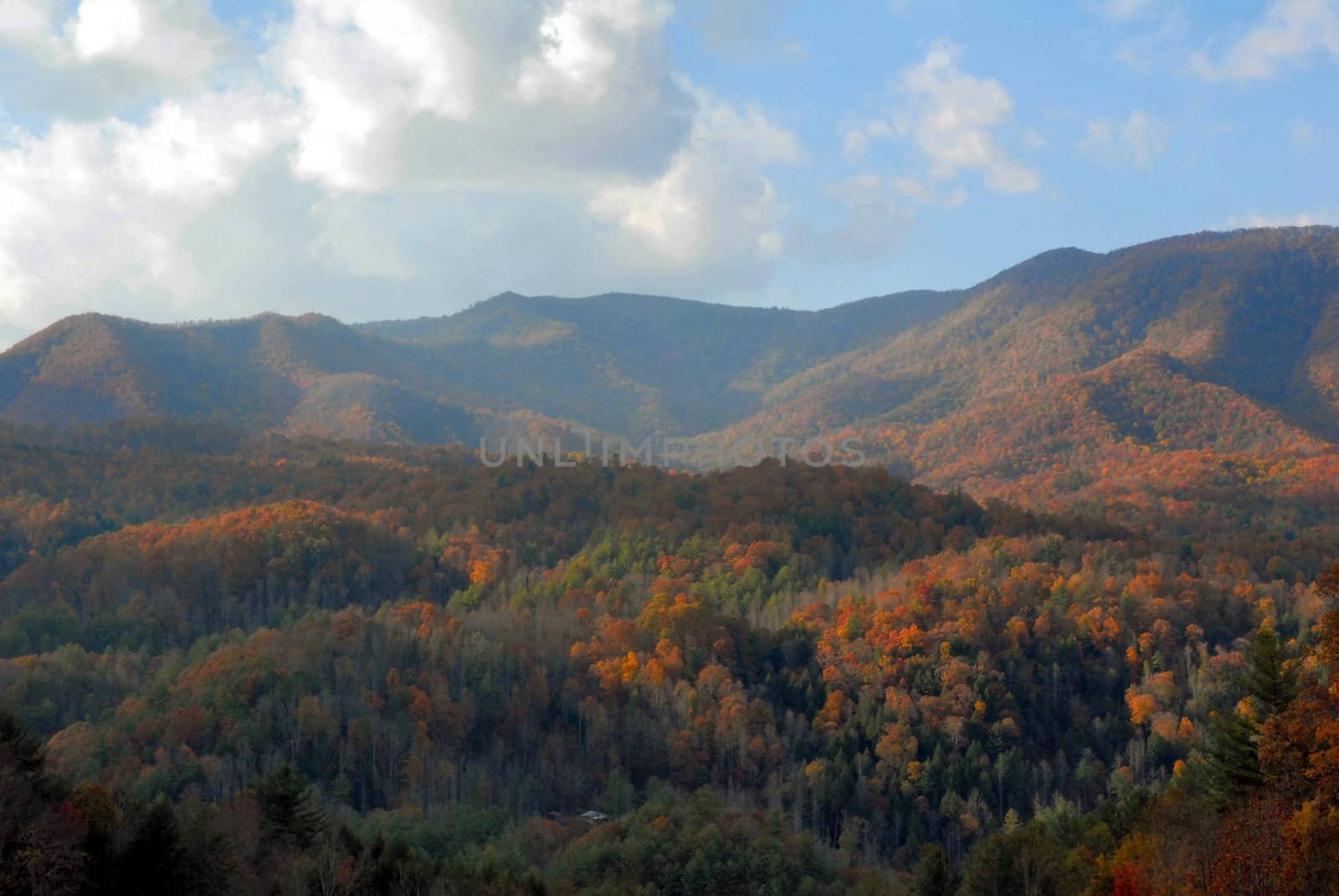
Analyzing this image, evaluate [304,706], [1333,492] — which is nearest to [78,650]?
[304,706]

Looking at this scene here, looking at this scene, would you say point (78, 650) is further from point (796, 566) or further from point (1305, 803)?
point (1305, 803)

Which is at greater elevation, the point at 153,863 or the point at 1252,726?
the point at 1252,726

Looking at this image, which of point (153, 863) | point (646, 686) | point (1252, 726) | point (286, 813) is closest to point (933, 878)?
point (1252, 726)

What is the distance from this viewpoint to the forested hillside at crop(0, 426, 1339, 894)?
4291cm

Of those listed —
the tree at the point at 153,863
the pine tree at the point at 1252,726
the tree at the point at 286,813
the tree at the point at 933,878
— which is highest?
the pine tree at the point at 1252,726

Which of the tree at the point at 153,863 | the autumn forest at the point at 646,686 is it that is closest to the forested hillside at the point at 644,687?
the tree at the point at 153,863

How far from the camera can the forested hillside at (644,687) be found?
141ft

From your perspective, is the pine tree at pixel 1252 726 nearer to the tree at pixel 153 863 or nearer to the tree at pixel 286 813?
the tree at pixel 286 813

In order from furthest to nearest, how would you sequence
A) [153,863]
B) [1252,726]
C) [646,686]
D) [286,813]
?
[646,686]
[286,813]
[153,863]
[1252,726]

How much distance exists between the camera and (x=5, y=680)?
90312mm

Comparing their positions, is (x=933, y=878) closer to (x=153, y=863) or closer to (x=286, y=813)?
(x=286, y=813)

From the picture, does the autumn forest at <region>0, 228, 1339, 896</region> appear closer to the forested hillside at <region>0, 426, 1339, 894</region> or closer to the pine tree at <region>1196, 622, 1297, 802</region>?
the pine tree at <region>1196, 622, 1297, 802</region>

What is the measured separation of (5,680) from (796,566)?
7409cm

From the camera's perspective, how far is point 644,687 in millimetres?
101438
